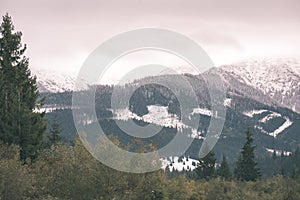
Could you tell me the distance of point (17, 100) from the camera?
56.2 metres

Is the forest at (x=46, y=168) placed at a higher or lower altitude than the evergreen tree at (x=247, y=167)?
higher

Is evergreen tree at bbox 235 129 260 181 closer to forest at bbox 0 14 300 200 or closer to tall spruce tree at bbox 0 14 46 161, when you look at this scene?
forest at bbox 0 14 300 200

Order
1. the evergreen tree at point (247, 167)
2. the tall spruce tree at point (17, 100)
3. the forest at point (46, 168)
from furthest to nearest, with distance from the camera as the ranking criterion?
the evergreen tree at point (247, 167)
the tall spruce tree at point (17, 100)
the forest at point (46, 168)

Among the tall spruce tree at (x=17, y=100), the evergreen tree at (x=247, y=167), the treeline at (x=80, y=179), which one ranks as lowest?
the evergreen tree at (x=247, y=167)

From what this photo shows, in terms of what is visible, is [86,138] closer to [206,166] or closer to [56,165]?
[56,165]

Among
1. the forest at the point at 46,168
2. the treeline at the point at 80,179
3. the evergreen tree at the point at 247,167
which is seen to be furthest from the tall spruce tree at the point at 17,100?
the evergreen tree at the point at 247,167

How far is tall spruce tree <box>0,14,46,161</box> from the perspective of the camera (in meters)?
55.1

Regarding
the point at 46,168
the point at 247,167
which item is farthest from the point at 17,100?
the point at 247,167

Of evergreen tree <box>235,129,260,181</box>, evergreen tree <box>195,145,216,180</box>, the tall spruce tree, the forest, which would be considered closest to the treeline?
the forest

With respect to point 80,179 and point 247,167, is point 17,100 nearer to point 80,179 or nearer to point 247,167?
point 80,179

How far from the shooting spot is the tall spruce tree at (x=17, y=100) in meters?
55.1

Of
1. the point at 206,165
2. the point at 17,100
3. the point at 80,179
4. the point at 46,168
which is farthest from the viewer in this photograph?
the point at 206,165

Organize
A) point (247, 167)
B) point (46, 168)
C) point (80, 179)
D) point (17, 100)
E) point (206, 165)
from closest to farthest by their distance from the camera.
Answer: point (80, 179), point (46, 168), point (17, 100), point (247, 167), point (206, 165)

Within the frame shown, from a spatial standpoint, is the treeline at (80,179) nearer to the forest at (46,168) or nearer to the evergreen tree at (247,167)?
the forest at (46,168)
